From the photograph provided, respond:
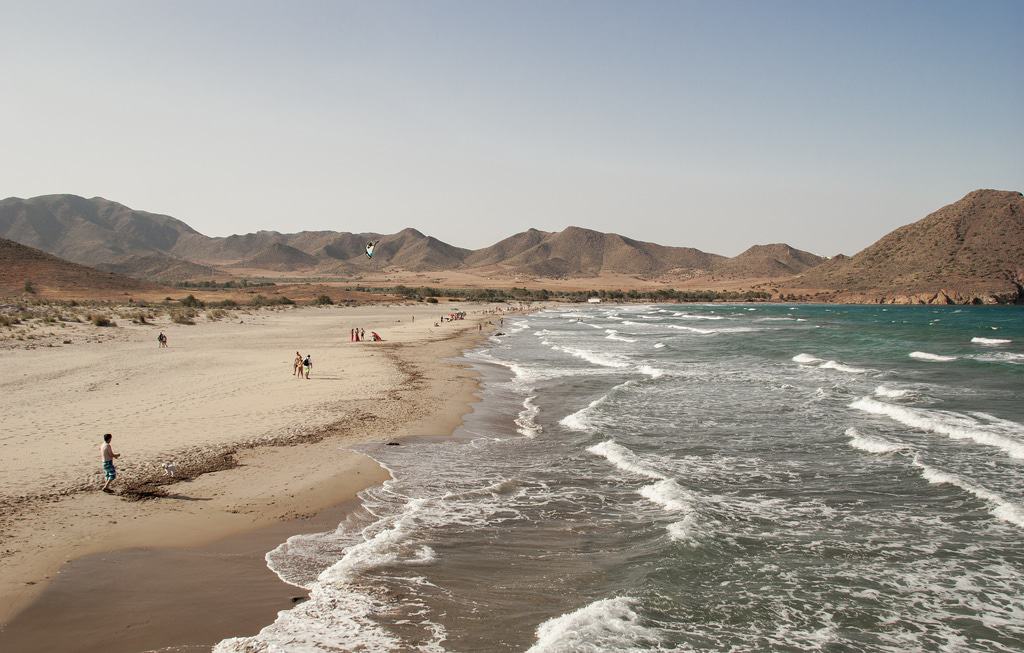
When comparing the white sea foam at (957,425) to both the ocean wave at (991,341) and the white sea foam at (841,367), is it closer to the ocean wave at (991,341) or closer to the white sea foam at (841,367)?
the white sea foam at (841,367)

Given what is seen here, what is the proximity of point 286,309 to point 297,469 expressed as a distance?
207 feet

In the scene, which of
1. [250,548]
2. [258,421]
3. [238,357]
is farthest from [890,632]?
[238,357]

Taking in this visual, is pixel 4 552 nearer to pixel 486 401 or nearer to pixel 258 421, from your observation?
pixel 258 421

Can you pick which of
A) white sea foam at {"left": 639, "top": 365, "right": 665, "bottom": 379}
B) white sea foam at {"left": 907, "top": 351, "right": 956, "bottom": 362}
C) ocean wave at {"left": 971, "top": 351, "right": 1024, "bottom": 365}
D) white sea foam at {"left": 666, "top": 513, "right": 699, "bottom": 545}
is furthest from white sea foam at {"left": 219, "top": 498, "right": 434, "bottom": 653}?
ocean wave at {"left": 971, "top": 351, "right": 1024, "bottom": 365}

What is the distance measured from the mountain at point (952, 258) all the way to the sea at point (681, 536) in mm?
92356

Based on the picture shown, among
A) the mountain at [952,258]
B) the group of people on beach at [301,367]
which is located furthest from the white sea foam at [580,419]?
the mountain at [952,258]

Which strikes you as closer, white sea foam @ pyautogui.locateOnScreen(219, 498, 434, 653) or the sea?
white sea foam @ pyautogui.locateOnScreen(219, 498, 434, 653)

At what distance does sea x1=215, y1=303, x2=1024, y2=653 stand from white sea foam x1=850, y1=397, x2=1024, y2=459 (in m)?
0.09

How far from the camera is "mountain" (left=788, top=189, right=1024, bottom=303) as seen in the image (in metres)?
96.9

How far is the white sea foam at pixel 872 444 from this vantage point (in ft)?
48.8

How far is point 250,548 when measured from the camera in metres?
8.66

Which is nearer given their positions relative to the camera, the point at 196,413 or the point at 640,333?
the point at 196,413

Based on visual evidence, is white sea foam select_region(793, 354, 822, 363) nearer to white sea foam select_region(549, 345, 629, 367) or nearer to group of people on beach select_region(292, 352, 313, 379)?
white sea foam select_region(549, 345, 629, 367)

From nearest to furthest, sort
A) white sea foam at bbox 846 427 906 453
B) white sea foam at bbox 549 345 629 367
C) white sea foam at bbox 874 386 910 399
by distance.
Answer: white sea foam at bbox 846 427 906 453 → white sea foam at bbox 874 386 910 399 → white sea foam at bbox 549 345 629 367
